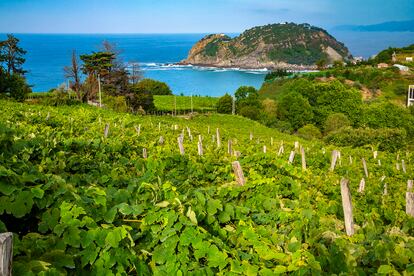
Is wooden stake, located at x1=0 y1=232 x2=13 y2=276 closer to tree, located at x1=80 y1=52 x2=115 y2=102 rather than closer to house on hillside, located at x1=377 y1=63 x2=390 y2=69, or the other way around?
tree, located at x1=80 y1=52 x2=115 y2=102

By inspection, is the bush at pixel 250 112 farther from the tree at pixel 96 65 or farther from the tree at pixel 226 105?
the tree at pixel 96 65

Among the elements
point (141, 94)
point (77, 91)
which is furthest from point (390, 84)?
point (77, 91)

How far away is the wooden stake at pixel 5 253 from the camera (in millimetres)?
2092

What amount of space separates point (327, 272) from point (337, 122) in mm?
53808

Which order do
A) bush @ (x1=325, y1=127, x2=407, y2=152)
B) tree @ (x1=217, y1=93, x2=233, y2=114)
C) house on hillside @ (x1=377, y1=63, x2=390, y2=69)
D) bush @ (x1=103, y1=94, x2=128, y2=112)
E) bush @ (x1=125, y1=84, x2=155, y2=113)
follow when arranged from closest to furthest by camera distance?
1. bush @ (x1=325, y1=127, x2=407, y2=152)
2. bush @ (x1=103, y1=94, x2=128, y2=112)
3. bush @ (x1=125, y1=84, x2=155, y2=113)
4. tree @ (x1=217, y1=93, x2=233, y2=114)
5. house on hillside @ (x1=377, y1=63, x2=390, y2=69)

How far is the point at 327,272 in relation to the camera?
3469 millimetres

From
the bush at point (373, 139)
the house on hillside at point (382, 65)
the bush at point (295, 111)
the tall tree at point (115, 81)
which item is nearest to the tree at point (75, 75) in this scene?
the tall tree at point (115, 81)

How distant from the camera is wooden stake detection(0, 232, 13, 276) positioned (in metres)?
2.09

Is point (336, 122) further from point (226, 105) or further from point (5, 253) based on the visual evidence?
point (5, 253)

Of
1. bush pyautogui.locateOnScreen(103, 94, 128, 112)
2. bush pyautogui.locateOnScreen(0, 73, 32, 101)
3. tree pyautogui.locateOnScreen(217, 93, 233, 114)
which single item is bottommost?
tree pyautogui.locateOnScreen(217, 93, 233, 114)

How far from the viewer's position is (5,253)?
83.4 inches

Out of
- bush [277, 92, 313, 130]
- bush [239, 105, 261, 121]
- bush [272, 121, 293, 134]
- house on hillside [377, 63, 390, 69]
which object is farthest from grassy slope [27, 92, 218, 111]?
house on hillside [377, 63, 390, 69]

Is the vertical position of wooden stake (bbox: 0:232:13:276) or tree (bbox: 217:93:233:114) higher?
wooden stake (bbox: 0:232:13:276)

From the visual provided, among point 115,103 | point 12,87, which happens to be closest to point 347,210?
point 12,87
